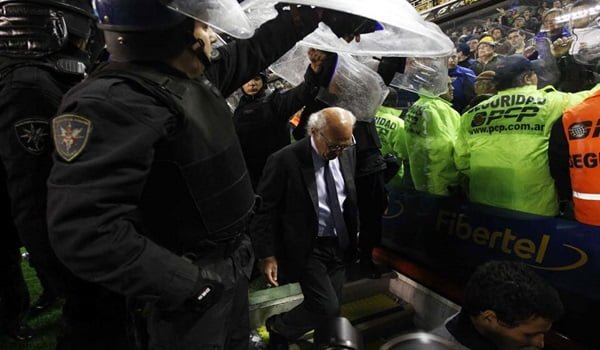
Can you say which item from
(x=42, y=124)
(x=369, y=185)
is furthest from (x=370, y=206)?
(x=42, y=124)

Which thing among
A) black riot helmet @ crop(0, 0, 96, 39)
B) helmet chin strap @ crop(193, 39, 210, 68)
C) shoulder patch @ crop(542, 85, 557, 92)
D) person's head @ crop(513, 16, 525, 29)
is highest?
person's head @ crop(513, 16, 525, 29)

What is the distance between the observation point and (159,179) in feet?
3.71

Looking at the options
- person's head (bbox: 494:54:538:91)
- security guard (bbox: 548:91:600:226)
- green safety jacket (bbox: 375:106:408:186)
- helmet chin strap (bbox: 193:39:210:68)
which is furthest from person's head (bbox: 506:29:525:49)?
helmet chin strap (bbox: 193:39:210:68)

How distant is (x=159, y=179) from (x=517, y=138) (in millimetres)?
2478

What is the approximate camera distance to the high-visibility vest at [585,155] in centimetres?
211

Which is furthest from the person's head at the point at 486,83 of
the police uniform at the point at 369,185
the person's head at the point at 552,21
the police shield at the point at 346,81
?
the person's head at the point at 552,21

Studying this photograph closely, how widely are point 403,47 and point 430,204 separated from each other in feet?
6.60

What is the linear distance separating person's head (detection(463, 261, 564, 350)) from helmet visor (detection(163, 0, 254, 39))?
1.37 meters

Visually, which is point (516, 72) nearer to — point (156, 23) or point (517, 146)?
point (517, 146)

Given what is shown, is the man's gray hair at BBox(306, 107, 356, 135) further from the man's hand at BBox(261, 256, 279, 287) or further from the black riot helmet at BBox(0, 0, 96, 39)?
the black riot helmet at BBox(0, 0, 96, 39)

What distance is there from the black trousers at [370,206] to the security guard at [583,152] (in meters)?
1.36

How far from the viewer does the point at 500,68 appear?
8.90 feet

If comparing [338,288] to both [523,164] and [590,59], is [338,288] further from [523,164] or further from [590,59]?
[590,59]

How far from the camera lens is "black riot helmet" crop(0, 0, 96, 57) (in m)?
1.67
